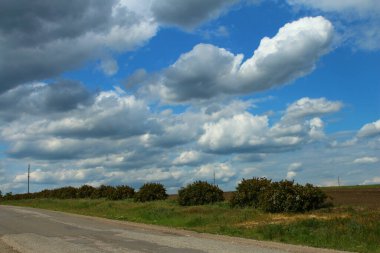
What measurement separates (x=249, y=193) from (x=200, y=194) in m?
6.01

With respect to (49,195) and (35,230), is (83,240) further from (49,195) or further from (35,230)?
(49,195)

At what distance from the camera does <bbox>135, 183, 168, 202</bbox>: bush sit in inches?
1686

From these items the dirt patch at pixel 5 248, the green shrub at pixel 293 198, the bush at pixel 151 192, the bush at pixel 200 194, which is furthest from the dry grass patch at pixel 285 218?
the bush at pixel 151 192

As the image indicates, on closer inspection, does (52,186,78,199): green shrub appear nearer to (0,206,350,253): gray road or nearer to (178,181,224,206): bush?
(178,181,224,206): bush

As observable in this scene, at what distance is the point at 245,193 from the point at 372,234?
14.2 metres

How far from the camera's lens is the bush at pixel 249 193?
30172mm

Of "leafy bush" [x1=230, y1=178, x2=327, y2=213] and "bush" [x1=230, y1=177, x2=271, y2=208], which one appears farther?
"bush" [x1=230, y1=177, x2=271, y2=208]

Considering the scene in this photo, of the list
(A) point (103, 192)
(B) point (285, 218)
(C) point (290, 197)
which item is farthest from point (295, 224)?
Result: (A) point (103, 192)

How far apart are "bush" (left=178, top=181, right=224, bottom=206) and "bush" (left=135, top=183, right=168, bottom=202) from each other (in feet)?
23.3

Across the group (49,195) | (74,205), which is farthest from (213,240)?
(49,195)

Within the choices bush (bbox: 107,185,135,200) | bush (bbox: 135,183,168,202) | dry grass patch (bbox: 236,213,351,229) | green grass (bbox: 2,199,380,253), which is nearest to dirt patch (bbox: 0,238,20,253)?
green grass (bbox: 2,199,380,253)

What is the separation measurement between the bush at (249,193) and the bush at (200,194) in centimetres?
450

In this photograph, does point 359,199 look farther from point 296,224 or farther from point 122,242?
point 122,242

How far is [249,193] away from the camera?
30.3m
